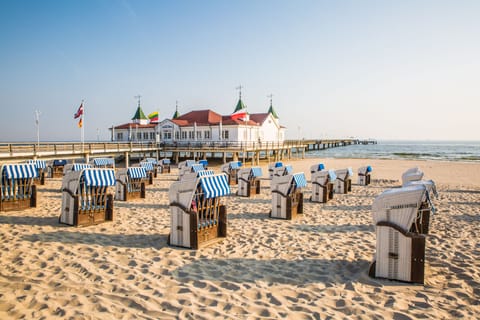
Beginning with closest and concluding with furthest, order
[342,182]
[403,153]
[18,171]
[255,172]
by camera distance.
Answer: [18,171]
[255,172]
[342,182]
[403,153]

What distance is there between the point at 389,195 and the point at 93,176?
23.2ft

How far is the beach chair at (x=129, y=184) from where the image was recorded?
1196cm

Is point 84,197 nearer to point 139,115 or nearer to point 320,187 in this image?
point 320,187

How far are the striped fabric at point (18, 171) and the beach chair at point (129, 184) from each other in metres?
2.96

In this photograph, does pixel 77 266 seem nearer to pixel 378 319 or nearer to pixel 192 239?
pixel 192 239

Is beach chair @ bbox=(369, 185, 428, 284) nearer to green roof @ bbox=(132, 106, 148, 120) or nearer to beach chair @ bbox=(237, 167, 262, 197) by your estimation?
beach chair @ bbox=(237, 167, 262, 197)

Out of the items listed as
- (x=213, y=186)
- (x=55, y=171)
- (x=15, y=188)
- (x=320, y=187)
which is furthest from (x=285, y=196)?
(x=55, y=171)

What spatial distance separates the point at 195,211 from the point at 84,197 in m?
3.67

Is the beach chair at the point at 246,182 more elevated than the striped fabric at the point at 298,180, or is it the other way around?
the striped fabric at the point at 298,180

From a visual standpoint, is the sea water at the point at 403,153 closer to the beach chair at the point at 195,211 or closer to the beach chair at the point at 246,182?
the beach chair at the point at 246,182

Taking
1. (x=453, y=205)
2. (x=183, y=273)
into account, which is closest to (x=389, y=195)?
→ (x=183, y=273)

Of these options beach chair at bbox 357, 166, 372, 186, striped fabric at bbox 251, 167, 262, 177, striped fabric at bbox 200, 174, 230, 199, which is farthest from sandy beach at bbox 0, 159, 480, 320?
beach chair at bbox 357, 166, 372, 186

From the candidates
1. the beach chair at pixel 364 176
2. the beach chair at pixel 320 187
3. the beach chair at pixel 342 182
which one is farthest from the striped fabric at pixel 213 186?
the beach chair at pixel 364 176

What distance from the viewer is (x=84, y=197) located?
27.0ft
